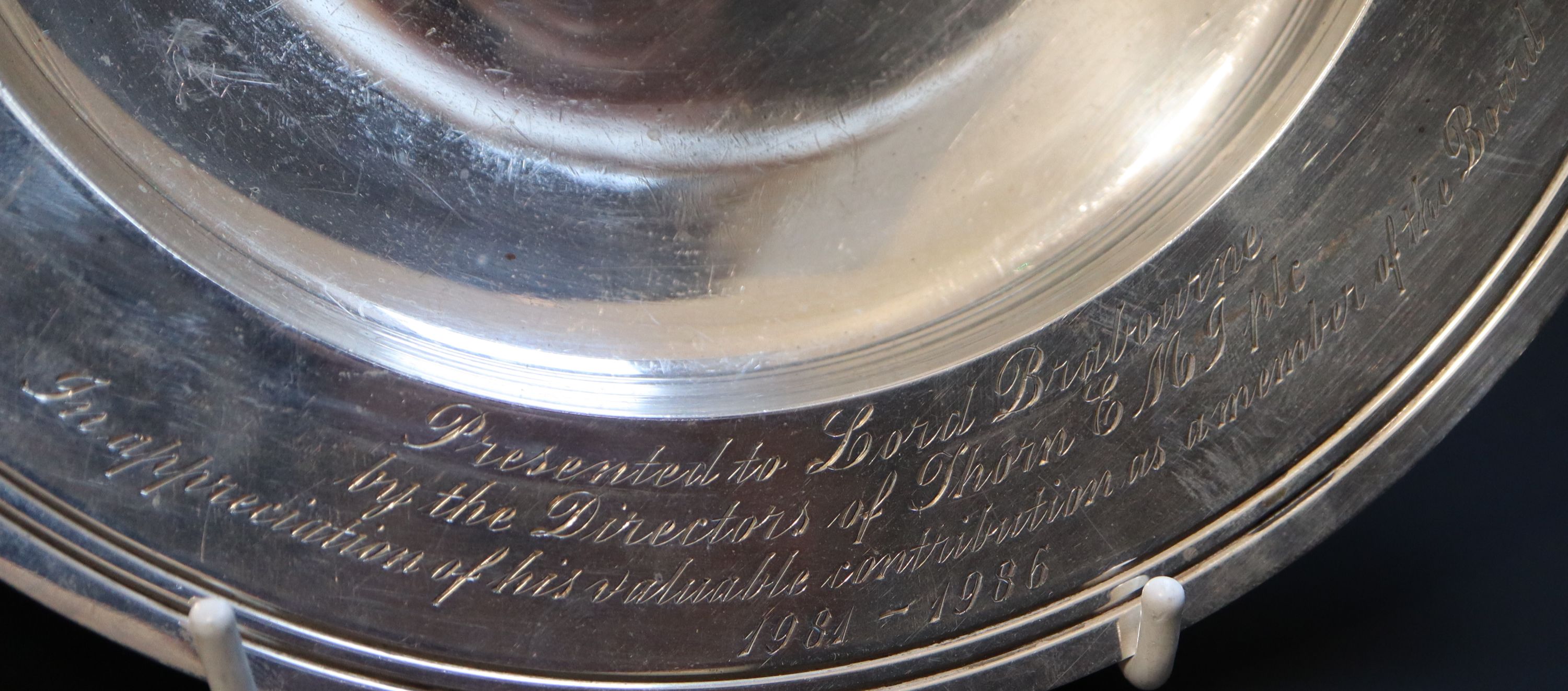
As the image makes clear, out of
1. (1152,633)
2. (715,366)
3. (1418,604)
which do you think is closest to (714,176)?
(715,366)

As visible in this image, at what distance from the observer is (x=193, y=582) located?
0.58 meters

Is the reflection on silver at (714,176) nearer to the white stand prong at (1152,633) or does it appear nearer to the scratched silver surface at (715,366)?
the scratched silver surface at (715,366)

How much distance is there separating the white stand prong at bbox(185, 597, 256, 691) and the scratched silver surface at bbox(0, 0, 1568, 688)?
0.08 ft

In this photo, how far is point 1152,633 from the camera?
2.02 feet

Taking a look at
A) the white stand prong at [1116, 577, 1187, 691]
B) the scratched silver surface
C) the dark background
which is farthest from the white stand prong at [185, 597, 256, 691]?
the white stand prong at [1116, 577, 1187, 691]

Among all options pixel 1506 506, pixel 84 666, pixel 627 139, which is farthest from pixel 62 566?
pixel 1506 506

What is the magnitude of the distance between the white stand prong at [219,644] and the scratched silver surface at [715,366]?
0.08 ft

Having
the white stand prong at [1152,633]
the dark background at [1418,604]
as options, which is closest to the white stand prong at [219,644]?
the dark background at [1418,604]

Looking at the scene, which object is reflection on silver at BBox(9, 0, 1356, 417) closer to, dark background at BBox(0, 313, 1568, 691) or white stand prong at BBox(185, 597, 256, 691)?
white stand prong at BBox(185, 597, 256, 691)

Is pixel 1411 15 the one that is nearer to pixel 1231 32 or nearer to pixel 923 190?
pixel 1231 32

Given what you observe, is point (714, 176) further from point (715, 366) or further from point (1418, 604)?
point (1418, 604)

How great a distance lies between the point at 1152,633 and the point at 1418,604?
0.84 ft

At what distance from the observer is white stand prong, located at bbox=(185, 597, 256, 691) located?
0.55 metres

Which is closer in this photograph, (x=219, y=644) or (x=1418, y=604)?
(x=219, y=644)
